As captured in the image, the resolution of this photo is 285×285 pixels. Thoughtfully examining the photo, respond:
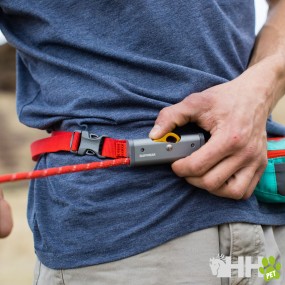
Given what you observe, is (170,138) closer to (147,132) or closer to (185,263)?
(147,132)

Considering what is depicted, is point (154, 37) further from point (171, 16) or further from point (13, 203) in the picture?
point (13, 203)

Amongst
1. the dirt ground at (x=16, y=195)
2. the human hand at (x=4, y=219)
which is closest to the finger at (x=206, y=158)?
the human hand at (x=4, y=219)

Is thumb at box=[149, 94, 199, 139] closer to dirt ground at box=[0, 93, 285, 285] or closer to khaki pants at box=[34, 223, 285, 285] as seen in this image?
khaki pants at box=[34, 223, 285, 285]

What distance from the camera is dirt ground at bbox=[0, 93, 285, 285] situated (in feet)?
14.4

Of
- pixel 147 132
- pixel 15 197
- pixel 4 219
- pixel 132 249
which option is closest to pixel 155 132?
pixel 147 132

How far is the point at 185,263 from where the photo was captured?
139 centimetres

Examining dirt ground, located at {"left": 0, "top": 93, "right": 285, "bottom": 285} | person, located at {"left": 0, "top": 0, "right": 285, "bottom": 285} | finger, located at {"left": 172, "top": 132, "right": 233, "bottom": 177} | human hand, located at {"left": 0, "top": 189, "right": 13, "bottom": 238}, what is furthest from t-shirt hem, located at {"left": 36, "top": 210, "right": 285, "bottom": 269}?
dirt ground, located at {"left": 0, "top": 93, "right": 285, "bottom": 285}

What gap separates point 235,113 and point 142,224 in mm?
340

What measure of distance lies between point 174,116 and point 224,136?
0.41 feet

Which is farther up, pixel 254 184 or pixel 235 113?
pixel 235 113

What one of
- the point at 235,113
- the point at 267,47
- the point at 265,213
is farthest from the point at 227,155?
the point at 267,47

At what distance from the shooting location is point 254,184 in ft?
4.66

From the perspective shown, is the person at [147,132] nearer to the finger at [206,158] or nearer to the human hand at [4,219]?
the finger at [206,158]

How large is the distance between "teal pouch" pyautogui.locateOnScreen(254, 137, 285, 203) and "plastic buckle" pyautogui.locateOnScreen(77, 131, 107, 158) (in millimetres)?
427
